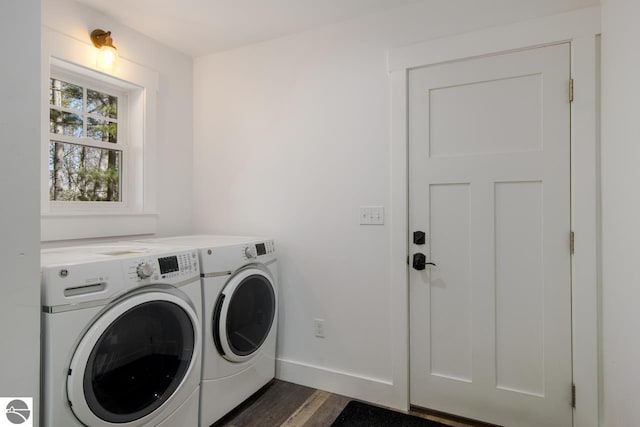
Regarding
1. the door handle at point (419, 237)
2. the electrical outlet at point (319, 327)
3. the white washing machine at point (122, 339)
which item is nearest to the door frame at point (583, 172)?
the door handle at point (419, 237)

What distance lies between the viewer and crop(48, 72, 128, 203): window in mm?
2053

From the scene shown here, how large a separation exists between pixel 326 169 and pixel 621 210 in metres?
1.51

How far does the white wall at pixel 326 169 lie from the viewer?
206 cm

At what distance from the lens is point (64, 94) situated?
210 cm

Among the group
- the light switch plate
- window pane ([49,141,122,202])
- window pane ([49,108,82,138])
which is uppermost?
window pane ([49,108,82,138])

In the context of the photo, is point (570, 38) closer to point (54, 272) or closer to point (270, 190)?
point (270, 190)

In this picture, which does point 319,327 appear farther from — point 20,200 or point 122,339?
point 20,200

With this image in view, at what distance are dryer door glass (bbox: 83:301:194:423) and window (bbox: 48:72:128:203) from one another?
3.97 feet

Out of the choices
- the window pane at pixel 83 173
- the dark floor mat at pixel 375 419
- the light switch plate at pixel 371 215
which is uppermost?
→ the window pane at pixel 83 173

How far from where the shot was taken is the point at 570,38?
1651 mm

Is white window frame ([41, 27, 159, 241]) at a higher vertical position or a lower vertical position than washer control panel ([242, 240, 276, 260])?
higher

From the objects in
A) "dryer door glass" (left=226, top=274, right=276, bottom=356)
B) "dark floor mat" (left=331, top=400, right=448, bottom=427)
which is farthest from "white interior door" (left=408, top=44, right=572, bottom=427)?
"dryer door glass" (left=226, top=274, right=276, bottom=356)

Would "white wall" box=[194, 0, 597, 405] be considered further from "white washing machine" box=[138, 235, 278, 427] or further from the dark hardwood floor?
"white washing machine" box=[138, 235, 278, 427]

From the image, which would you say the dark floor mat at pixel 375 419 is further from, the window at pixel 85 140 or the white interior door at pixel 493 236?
the window at pixel 85 140
